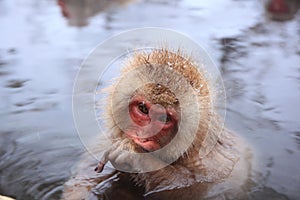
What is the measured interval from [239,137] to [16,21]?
2.65m

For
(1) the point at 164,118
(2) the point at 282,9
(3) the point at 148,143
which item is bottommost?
(2) the point at 282,9

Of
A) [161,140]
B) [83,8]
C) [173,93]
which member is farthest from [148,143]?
[83,8]

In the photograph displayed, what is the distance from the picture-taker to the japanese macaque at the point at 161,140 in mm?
1991

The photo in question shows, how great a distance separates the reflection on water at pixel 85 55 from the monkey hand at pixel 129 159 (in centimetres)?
29

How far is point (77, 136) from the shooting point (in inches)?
106

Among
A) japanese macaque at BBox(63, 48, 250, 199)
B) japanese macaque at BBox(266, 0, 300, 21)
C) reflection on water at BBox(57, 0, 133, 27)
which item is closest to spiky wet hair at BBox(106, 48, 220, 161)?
japanese macaque at BBox(63, 48, 250, 199)

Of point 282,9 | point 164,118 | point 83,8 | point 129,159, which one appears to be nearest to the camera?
point 164,118

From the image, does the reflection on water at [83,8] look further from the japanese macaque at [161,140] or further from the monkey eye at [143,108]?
the monkey eye at [143,108]

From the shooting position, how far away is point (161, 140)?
2008 millimetres

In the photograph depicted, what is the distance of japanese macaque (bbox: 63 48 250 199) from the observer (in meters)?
1.99

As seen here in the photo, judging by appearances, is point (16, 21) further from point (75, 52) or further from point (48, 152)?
point (48, 152)

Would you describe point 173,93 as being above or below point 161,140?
above

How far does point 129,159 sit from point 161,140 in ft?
0.52

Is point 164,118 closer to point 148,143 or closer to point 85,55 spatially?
point 148,143
